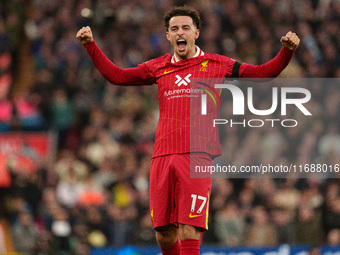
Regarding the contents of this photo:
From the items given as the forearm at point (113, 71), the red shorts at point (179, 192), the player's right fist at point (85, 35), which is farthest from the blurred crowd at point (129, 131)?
the player's right fist at point (85, 35)

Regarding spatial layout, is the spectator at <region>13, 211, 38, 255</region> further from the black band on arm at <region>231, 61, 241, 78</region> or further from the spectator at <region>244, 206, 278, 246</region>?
the black band on arm at <region>231, 61, 241, 78</region>

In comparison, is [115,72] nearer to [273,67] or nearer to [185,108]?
[185,108]

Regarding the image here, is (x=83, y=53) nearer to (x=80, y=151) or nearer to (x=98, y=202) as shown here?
(x=80, y=151)

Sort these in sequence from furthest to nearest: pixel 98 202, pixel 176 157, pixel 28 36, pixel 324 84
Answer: pixel 28 36
pixel 324 84
pixel 98 202
pixel 176 157

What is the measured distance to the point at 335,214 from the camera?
37.1 feet

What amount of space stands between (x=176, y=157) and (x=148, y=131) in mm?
7662

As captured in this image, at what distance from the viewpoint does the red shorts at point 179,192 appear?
6.23 metres

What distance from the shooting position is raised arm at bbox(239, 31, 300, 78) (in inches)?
245

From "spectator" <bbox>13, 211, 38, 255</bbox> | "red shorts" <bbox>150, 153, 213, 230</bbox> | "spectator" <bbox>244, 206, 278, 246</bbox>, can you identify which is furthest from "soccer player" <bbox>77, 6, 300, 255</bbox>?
"spectator" <bbox>13, 211, 38, 255</bbox>

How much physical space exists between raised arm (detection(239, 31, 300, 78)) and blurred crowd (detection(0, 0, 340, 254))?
5.38 meters

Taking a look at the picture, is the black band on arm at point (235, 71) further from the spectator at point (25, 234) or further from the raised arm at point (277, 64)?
the spectator at point (25, 234)

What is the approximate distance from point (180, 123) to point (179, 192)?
0.63 m

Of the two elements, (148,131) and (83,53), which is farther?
(83,53)

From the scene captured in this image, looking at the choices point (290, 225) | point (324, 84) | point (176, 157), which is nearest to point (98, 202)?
point (290, 225)
